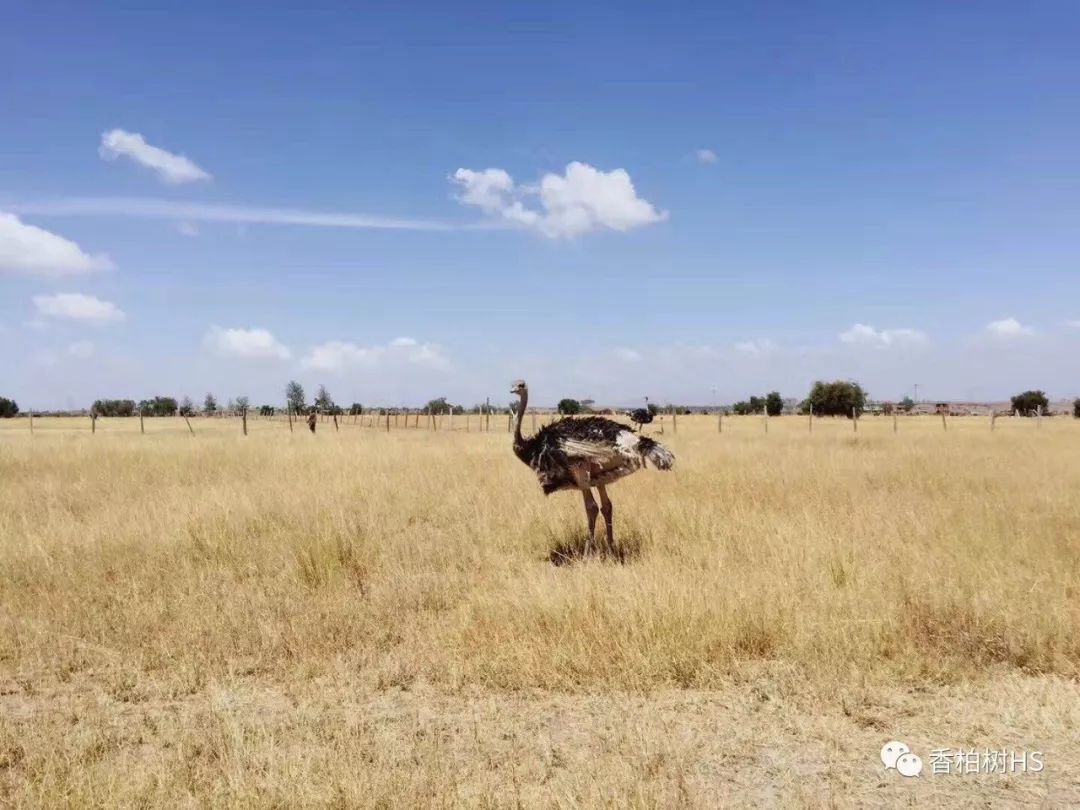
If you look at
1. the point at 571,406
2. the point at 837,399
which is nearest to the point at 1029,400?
the point at 837,399

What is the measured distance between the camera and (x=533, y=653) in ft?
16.1

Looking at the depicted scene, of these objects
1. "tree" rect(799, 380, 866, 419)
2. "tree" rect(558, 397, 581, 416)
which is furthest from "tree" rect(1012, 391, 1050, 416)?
"tree" rect(558, 397, 581, 416)

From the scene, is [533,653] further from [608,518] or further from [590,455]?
[608,518]

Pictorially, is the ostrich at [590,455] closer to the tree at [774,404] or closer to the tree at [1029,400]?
the tree at [774,404]

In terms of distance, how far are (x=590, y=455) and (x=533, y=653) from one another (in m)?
2.89

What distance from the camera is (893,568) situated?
6.48 meters

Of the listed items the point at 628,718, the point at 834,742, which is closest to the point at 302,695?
the point at 628,718

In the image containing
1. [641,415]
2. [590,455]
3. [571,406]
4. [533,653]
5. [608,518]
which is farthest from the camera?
[571,406]

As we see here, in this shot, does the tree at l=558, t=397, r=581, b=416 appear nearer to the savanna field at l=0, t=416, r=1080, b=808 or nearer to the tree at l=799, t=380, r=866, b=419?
the savanna field at l=0, t=416, r=1080, b=808

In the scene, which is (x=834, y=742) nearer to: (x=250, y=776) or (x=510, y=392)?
(x=250, y=776)

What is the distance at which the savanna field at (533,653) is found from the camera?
3.46m

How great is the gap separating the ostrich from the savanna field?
0.80 meters

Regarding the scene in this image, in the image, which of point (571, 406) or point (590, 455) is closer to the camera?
point (590, 455)

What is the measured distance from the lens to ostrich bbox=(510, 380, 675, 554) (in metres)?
7.48
